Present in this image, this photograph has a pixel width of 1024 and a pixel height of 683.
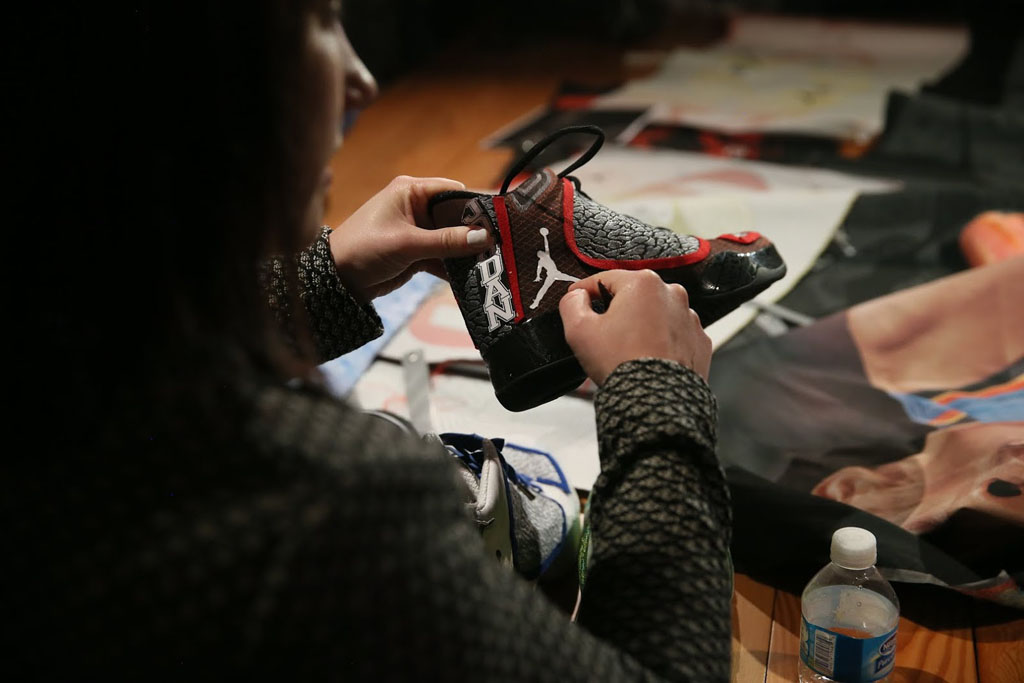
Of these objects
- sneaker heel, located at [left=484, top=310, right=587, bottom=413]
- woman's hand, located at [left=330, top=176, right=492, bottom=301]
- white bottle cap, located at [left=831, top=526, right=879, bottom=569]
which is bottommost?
white bottle cap, located at [left=831, top=526, right=879, bottom=569]

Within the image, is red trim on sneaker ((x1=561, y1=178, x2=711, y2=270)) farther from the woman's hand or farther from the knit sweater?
the knit sweater

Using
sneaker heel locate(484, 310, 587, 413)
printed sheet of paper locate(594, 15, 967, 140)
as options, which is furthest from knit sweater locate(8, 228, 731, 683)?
printed sheet of paper locate(594, 15, 967, 140)

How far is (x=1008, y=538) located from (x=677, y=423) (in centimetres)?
42

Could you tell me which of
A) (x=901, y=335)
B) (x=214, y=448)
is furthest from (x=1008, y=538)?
(x=214, y=448)

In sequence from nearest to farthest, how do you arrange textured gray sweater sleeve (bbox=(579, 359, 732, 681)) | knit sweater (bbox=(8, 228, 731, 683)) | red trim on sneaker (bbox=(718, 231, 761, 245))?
knit sweater (bbox=(8, 228, 731, 683)) → textured gray sweater sleeve (bbox=(579, 359, 732, 681)) → red trim on sneaker (bbox=(718, 231, 761, 245))

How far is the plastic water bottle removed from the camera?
68 centimetres

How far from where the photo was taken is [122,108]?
41 centimetres

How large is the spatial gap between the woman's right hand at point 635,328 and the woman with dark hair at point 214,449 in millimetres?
193

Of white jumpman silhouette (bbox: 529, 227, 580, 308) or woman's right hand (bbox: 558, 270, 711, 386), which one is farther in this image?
white jumpman silhouette (bbox: 529, 227, 580, 308)

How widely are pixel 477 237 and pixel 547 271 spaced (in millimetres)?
63

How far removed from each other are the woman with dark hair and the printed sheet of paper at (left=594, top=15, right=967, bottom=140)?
1.42 metres

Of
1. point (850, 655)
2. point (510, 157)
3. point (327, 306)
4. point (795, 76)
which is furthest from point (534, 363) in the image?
point (795, 76)

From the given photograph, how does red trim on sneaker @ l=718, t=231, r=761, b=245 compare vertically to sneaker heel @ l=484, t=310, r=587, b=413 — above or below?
A: above

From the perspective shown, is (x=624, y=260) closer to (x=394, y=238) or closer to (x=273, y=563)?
(x=394, y=238)
